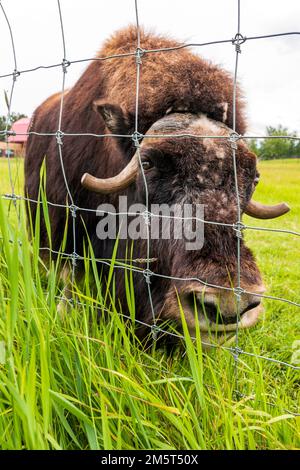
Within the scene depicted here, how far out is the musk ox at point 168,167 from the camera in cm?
187

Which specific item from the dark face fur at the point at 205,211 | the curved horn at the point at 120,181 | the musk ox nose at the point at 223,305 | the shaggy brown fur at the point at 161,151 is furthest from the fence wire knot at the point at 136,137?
the musk ox nose at the point at 223,305

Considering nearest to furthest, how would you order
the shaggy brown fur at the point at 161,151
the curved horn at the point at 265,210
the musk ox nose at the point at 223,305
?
the musk ox nose at the point at 223,305
the shaggy brown fur at the point at 161,151
the curved horn at the point at 265,210

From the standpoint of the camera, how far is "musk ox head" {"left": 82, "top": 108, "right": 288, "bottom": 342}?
181cm

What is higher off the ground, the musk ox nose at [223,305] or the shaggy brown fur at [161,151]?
the shaggy brown fur at [161,151]

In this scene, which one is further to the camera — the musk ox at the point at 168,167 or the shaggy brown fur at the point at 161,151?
the shaggy brown fur at the point at 161,151

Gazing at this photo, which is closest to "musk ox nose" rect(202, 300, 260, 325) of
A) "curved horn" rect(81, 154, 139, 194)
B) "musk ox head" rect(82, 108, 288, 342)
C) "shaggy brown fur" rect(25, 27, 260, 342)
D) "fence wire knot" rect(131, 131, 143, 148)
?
"musk ox head" rect(82, 108, 288, 342)

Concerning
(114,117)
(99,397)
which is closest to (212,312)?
(99,397)

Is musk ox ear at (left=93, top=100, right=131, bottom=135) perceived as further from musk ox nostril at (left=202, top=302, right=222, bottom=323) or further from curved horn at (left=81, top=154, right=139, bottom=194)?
musk ox nostril at (left=202, top=302, right=222, bottom=323)

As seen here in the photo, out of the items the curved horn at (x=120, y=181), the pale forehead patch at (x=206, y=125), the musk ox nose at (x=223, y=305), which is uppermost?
the pale forehead patch at (x=206, y=125)

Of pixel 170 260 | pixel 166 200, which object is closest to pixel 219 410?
pixel 170 260

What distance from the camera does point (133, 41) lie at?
113 inches

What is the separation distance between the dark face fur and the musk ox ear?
0.60ft

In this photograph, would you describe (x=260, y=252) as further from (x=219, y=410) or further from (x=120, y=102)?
(x=219, y=410)

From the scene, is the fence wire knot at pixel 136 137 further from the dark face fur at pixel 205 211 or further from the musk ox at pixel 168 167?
the dark face fur at pixel 205 211
